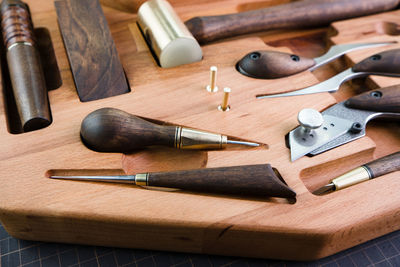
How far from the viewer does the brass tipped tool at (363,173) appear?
2.25ft

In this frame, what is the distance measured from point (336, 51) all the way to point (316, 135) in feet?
1.05

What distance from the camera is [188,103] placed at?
82cm

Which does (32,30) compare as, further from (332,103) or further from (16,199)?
(332,103)

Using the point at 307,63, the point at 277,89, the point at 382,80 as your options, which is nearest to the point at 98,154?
the point at 277,89

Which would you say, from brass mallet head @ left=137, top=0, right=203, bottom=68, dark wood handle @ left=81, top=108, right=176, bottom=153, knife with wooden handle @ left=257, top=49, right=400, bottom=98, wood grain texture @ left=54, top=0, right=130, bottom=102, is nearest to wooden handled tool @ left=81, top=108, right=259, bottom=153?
dark wood handle @ left=81, top=108, right=176, bottom=153

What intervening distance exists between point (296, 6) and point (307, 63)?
249mm

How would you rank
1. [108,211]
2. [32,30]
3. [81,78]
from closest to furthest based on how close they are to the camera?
[108,211], [81,78], [32,30]

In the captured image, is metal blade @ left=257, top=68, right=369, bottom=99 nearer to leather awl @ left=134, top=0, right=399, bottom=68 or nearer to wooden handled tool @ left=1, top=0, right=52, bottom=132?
leather awl @ left=134, top=0, right=399, bottom=68

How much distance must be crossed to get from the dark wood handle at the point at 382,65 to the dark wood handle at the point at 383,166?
268mm

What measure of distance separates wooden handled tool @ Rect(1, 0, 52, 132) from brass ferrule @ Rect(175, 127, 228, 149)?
0.28 metres

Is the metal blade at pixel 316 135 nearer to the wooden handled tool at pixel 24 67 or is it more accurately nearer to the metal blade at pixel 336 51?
the metal blade at pixel 336 51

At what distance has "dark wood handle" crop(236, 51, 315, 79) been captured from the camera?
0.87m

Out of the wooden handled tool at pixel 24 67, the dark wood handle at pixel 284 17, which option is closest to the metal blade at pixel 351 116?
the dark wood handle at pixel 284 17

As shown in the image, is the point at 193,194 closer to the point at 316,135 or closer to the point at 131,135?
the point at 131,135
